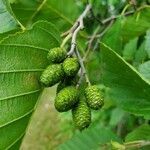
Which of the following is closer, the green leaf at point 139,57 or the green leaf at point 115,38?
the green leaf at point 115,38

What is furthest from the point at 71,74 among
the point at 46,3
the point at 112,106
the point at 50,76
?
the point at 112,106

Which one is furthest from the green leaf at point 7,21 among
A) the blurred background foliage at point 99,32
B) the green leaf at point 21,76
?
the green leaf at point 21,76

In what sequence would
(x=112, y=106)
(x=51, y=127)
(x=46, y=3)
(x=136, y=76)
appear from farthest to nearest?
1. (x=51, y=127)
2. (x=112, y=106)
3. (x=46, y=3)
4. (x=136, y=76)

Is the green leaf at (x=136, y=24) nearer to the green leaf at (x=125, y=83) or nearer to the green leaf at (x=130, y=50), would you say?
the green leaf at (x=130, y=50)

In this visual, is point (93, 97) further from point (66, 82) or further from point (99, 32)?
point (99, 32)

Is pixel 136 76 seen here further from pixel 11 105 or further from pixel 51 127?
pixel 51 127

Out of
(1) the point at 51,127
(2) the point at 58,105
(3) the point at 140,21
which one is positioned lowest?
(1) the point at 51,127
